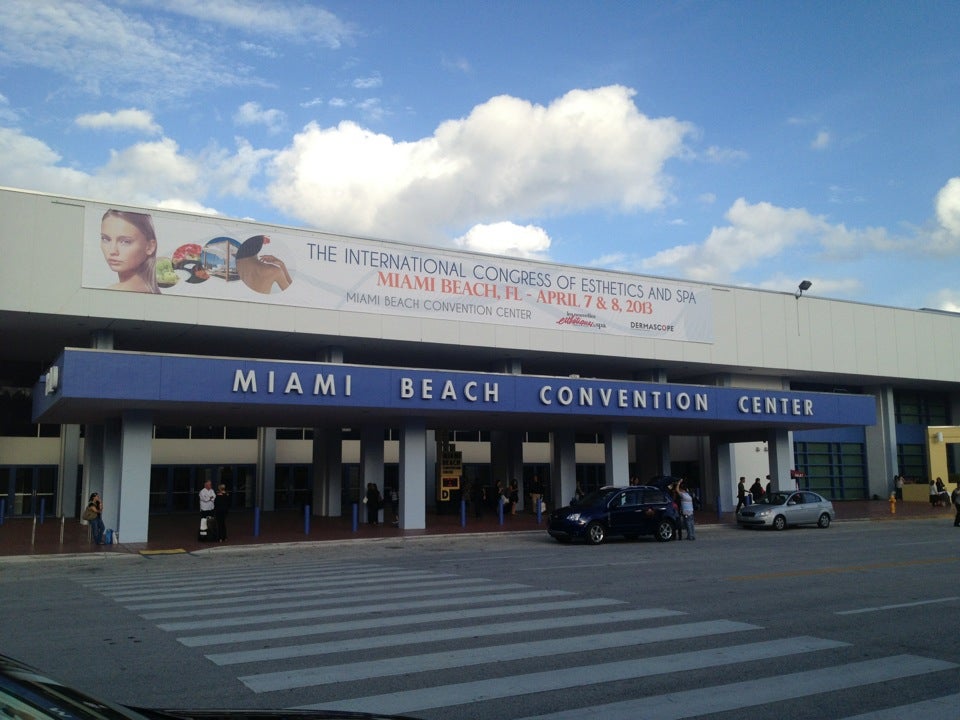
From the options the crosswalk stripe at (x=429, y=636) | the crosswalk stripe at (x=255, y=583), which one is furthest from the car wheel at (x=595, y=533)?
the crosswalk stripe at (x=429, y=636)

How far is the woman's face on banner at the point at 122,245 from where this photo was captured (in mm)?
27859

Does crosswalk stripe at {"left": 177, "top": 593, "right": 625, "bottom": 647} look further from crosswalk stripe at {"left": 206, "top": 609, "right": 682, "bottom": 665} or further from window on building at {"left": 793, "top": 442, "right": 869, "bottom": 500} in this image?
window on building at {"left": 793, "top": 442, "right": 869, "bottom": 500}

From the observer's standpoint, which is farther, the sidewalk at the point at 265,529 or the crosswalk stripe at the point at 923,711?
the sidewalk at the point at 265,529

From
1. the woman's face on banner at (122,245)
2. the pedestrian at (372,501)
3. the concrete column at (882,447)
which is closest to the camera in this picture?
the woman's face on banner at (122,245)

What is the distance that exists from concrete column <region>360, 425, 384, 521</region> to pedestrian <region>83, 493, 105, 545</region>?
38.0ft

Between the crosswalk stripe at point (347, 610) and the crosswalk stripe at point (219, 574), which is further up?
the crosswalk stripe at point (347, 610)

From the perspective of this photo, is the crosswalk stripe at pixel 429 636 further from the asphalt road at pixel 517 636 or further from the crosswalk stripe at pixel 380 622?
the crosswalk stripe at pixel 380 622

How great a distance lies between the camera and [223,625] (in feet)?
35.9

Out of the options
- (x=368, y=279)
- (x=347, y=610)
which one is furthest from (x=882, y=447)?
(x=347, y=610)

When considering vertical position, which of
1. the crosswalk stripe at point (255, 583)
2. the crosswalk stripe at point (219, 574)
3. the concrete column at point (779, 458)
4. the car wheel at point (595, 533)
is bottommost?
the crosswalk stripe at point (219, 574)

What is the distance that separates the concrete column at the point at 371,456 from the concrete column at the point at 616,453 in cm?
948

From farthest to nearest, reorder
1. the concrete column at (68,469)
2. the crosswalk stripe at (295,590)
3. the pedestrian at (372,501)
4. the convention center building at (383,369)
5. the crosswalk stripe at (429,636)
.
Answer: the concrete column at (68,469), the pedestrian at (372,501), the convention center building at (383,369), the crosswalk stripe at (295,590), the crosswalk stripe at (429,636)

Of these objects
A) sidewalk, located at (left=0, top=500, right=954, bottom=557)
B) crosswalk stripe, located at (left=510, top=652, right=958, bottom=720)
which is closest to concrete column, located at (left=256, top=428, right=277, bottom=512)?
sidewalk, located at (left=0, top=500, right=954, bottom=557)

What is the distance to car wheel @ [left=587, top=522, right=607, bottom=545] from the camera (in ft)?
81.6
